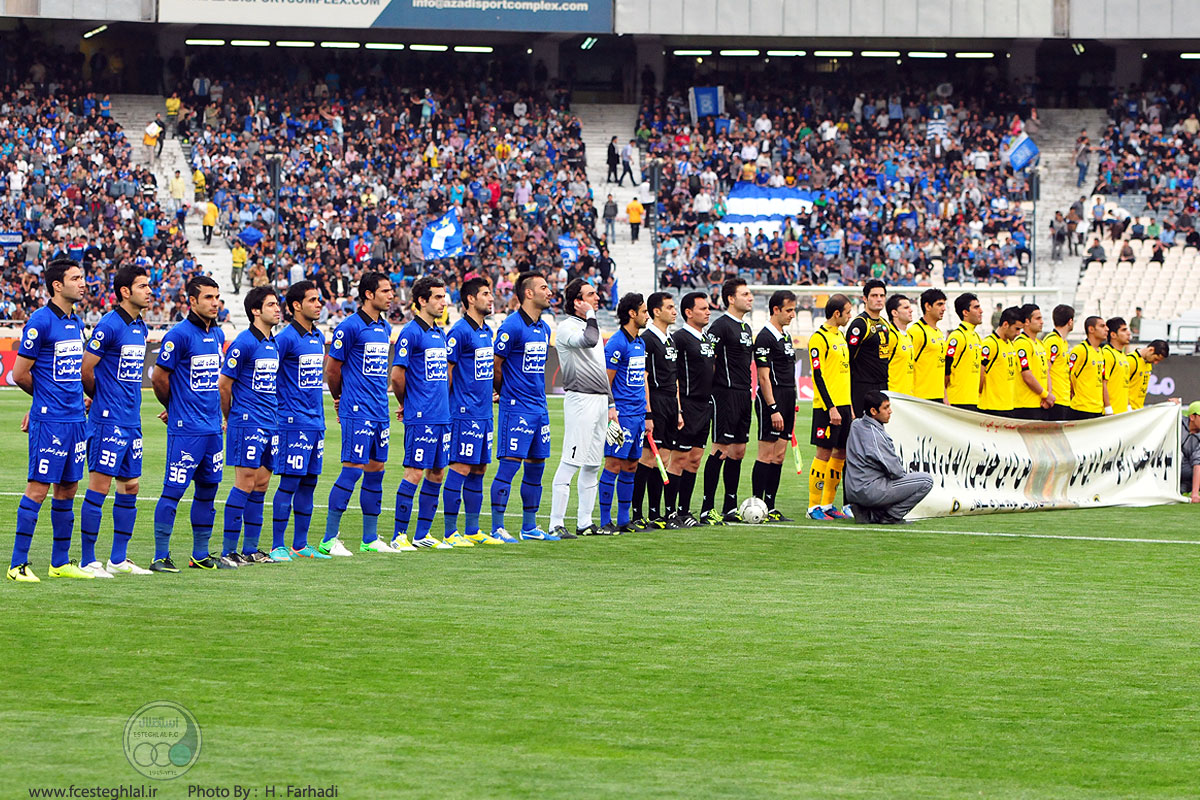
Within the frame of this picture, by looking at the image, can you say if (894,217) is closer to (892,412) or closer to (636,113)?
(636,113)

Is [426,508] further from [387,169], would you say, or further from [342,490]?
[387,169]

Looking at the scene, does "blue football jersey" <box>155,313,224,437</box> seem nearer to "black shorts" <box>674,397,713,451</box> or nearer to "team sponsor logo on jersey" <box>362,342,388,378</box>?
"team sponsor logo on jersey" <box>362,342,388,378</box>

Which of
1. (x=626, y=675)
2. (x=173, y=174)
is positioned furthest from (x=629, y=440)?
(x=173, y=174)

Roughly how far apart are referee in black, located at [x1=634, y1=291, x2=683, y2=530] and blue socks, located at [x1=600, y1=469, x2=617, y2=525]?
294 mm

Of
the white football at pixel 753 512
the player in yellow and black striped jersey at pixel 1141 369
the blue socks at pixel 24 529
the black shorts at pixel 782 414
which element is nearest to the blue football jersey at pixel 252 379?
the blue socks at pixel 24 529

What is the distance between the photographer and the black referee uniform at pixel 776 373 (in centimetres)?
1516

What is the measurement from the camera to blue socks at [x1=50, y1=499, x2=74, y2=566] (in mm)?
10656

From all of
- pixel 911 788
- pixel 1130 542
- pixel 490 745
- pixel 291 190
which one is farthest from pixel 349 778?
pixel 291 190

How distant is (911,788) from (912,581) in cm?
531

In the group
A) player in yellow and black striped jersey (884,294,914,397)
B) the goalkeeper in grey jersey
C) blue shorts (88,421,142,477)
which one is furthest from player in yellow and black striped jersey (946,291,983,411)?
blue shorts (88,421,142,477)

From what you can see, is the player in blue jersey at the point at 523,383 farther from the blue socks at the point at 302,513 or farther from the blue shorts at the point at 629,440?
the blue socks at the point at 302,513

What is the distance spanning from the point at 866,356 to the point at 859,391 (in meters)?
0.34

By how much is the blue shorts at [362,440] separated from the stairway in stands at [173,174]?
88.0 ft

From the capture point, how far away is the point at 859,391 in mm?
15688
